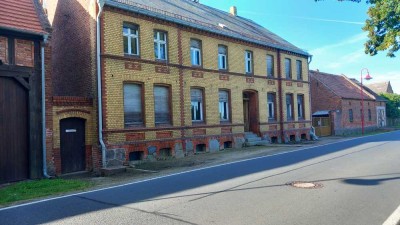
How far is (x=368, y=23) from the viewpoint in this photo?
12.4 meters

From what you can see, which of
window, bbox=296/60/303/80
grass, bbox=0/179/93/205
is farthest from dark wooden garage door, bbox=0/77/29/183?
window, bbox=296/60/303/80

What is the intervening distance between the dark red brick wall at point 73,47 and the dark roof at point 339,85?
2846 cm

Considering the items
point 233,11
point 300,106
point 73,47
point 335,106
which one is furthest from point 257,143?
point 335,106

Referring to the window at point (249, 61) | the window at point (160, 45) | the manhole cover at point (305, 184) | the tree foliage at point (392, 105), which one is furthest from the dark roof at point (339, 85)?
the manhole cover at point (305, 184)

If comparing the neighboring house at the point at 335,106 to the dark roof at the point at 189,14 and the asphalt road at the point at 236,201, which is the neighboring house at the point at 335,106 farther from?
the asphalt road at the point at 236,201

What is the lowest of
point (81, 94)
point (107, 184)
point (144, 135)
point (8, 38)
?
point (107, 184)

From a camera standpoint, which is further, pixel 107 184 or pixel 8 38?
pixel 8 38

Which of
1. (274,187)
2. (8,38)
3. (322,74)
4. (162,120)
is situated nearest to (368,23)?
(274,187)

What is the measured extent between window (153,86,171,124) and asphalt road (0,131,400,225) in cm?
707

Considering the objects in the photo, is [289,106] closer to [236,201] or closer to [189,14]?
[189,14]

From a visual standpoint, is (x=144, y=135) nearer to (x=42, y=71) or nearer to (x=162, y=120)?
(x=162, y=120)

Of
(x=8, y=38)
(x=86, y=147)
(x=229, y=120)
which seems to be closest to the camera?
(x=8, y=38)

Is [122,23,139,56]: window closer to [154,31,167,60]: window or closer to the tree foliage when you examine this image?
[154,31,167,60]: window

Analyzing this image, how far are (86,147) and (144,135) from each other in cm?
280
